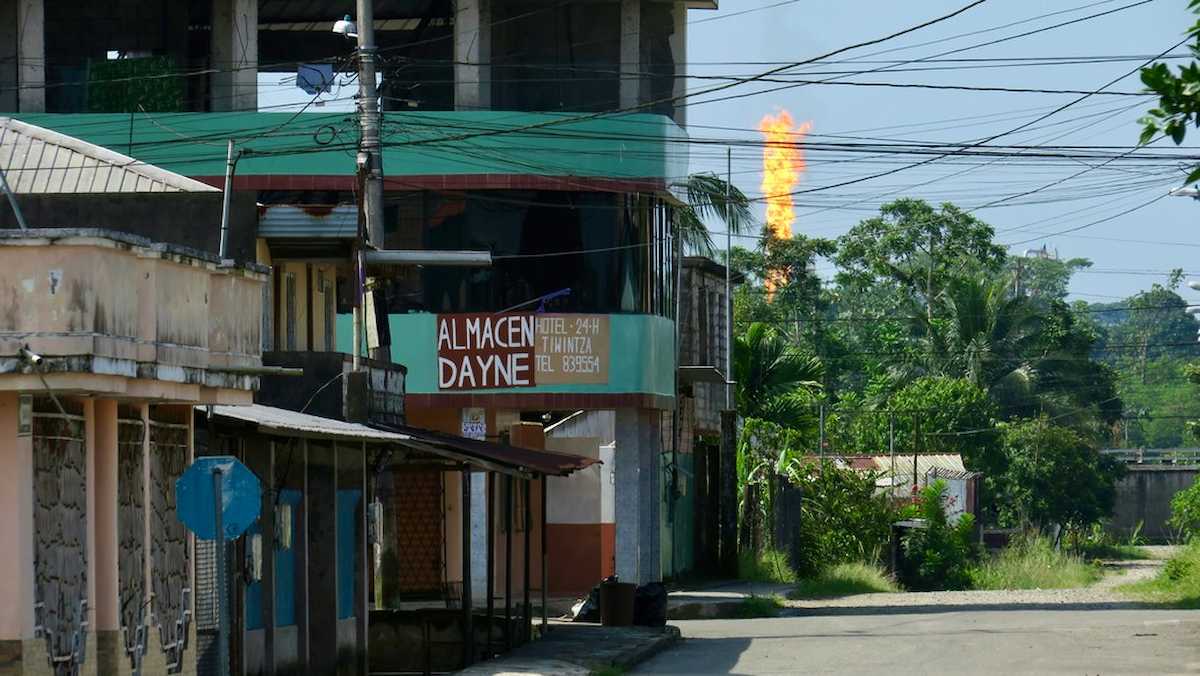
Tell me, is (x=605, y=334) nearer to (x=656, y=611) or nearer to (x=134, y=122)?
(x=656, y=611)

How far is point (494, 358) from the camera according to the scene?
33.2 metres

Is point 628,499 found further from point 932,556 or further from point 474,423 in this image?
point 932,556

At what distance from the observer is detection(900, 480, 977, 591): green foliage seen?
43.1m

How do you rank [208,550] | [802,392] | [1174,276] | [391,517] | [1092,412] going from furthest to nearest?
1. [1174,276]
2. [1092,412]
3. [802,392]
4. [391,517]
5. [208,550]

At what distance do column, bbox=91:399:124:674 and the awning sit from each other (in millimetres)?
2138

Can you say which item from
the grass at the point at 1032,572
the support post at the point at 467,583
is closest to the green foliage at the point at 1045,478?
the grass at the point at 1032,572

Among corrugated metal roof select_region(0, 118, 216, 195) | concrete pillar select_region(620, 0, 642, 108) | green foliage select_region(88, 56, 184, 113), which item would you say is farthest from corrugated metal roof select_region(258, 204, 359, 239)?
concrete pillar select_region(620, 0, 642, 108)

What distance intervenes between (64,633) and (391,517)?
12.7m

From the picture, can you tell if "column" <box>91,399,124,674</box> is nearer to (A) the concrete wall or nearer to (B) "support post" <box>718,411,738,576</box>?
(B) "support post" <box>718,411,738,576</box>

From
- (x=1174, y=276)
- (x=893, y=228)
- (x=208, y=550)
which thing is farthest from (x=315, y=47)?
(x=1174, y=276)

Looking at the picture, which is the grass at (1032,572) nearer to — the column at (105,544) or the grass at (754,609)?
the grass at (754,609)

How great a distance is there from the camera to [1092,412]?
73750 millimetres

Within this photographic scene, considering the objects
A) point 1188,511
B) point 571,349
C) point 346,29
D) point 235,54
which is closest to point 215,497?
point 346,29

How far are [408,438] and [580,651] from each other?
464 cm
